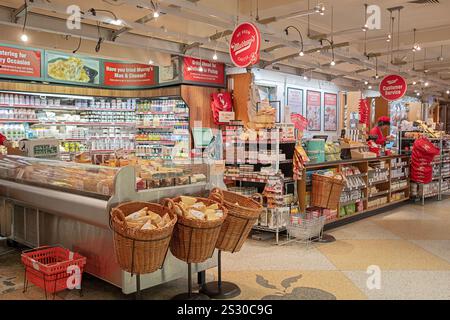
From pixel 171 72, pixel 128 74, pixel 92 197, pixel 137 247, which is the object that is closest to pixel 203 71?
pixel 171 72

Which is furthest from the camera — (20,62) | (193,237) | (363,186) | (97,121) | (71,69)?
(97,121)

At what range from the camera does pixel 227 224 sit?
3.78 meters

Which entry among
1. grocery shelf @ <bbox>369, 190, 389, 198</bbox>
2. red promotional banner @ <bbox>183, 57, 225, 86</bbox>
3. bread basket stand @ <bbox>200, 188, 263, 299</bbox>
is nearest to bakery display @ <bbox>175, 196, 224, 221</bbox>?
bread basket stand @ <bbox>200, 188, 263, 299</bbox>

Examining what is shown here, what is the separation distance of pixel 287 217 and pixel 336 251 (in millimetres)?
849

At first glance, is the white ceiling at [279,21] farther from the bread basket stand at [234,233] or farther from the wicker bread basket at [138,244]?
the wicker bread basket at [138,244]

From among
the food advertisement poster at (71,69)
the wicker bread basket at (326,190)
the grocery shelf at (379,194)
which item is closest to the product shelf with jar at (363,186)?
the grocery shelf at (379,194)

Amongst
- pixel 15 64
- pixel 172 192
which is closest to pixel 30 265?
pixel 172 192

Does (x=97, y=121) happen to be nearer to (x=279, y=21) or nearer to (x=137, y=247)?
(x=279, y=21)

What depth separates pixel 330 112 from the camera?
1450cm

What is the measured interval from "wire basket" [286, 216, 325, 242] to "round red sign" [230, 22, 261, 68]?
235cm

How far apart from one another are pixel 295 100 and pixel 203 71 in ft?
12.4

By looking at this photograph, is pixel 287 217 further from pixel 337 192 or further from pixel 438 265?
pixel 438 265

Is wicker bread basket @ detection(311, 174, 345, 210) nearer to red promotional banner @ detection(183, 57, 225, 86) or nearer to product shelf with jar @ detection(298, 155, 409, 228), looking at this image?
product shelf with jar @ detection(298, 155, 409, 228)

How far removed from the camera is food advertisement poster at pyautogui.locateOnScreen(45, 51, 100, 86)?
9.40 meters
